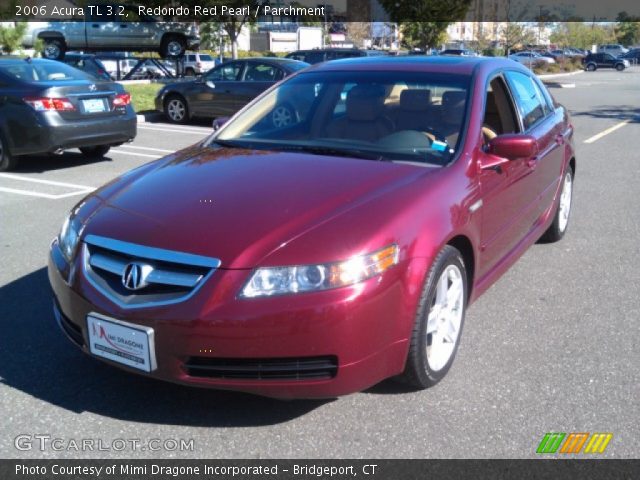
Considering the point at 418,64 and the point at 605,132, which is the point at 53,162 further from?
the point at 605,132

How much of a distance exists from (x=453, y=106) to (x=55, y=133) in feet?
21.0

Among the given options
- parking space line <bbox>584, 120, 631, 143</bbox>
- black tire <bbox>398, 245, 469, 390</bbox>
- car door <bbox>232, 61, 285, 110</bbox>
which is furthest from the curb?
black tire <bbox>398, 245, 469, 390</bbox>

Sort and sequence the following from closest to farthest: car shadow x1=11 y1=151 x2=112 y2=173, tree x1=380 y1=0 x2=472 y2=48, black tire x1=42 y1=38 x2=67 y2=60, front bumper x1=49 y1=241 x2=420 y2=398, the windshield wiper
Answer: front bumper x1=49 y1=241 x2=420 y2=398 → the windshield wiper → car shadow x1=11 y1=151 x2=112 y2=173 → black tire x1=42 y1=38 x2=67 y2=60 → tree x1=380 y1=0 x2=472 y2=48

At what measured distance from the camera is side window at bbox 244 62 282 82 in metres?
14.3

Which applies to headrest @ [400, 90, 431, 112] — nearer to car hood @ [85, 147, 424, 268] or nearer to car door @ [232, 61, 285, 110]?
car hood @ [85, 147, 424, 268]

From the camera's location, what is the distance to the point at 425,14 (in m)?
37.3

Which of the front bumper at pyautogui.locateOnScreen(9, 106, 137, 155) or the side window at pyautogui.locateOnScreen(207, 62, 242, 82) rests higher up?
the side window at pyautogui.locateOnScreen(207, 62, 242, 82)

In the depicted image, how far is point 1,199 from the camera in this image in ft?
25.7

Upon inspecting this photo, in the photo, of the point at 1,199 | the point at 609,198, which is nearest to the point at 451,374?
the point at 609,198

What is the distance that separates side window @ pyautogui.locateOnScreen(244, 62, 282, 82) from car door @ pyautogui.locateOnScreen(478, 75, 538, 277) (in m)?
9.87

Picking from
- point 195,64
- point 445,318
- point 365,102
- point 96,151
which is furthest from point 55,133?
point 195,64

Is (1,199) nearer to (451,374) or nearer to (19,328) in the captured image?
(19,328)

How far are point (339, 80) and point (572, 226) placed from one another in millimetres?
3376

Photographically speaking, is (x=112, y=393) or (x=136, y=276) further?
(x=112, y=393)
